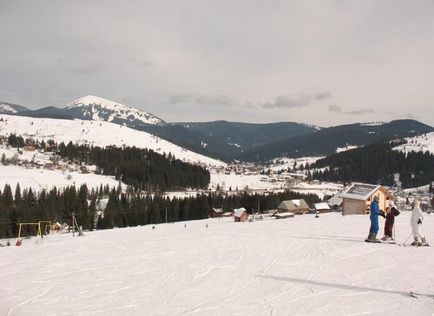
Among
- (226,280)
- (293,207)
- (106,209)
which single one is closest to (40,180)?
(106,209)

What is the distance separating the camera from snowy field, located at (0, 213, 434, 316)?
414 inches

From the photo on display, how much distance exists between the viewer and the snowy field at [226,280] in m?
10.5

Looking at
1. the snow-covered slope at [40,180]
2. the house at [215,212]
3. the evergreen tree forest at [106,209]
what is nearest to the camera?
the evergreen tree forest at [106,209]

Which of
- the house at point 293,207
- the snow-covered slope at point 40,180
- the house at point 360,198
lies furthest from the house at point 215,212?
the snow-covered slope at point 40,180

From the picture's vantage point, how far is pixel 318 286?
12164mm

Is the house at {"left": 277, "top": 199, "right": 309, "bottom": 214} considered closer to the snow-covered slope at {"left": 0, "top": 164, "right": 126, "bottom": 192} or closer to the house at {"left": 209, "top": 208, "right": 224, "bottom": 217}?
the house at {"left": 209, "top": 208, "right": 224, "bottom": 217}

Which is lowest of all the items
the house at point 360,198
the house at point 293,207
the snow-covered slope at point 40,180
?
the house at point 293,207

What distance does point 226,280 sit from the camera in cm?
1344

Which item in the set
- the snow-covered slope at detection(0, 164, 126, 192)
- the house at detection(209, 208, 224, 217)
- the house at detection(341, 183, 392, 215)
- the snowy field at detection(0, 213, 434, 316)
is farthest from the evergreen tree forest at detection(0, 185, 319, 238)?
the snowy field at detection(0, 213, 434, 316)

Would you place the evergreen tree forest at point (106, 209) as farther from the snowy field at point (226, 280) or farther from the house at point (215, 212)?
the snowy field at point (226, 280)

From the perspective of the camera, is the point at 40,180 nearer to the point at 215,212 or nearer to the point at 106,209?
the point at 106,209

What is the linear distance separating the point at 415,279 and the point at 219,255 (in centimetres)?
826

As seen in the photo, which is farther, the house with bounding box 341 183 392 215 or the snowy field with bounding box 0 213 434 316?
the house with bounding box 341 183 392 215

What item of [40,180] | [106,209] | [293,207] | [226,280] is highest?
[40,180]
